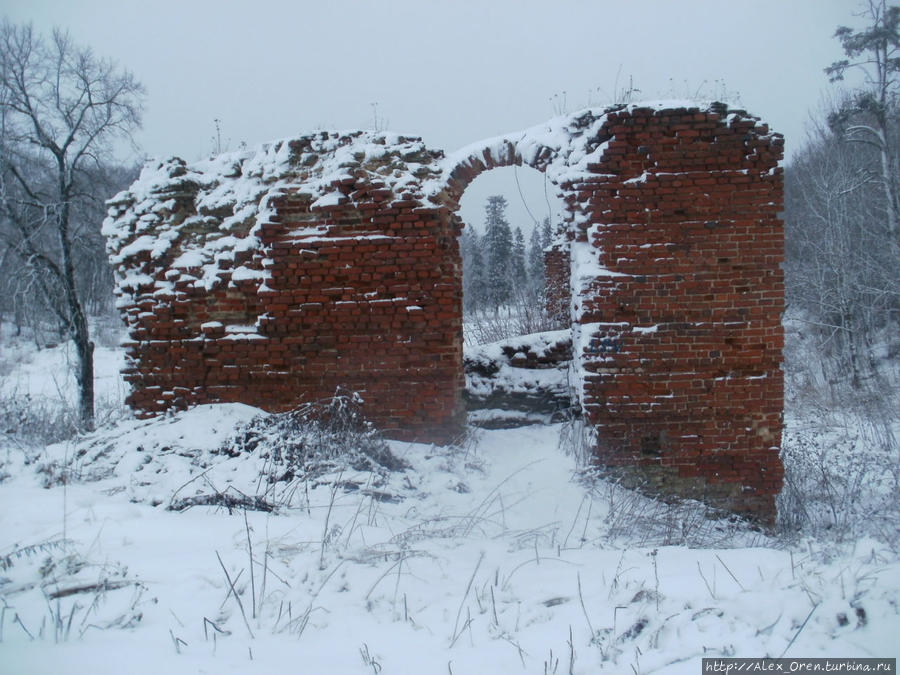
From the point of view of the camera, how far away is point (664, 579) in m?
2.63

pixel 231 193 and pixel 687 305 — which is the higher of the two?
pixel 231 193

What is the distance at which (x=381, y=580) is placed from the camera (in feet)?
9.12

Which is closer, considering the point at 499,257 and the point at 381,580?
the point at 381,580

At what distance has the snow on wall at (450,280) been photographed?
15.0 feet

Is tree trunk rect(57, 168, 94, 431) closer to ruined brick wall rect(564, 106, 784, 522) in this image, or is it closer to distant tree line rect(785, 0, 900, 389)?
ruined brick wall rect(564, 106, 784, 522)

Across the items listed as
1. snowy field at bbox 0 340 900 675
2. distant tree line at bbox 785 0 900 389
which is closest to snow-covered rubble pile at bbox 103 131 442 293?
snowy field at bbox 0 340 900 675

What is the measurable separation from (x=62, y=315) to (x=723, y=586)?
14.9 m

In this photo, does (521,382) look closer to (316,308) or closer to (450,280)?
(450,280)

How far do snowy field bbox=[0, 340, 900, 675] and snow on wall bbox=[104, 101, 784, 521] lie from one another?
777mm

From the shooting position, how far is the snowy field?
2129mm

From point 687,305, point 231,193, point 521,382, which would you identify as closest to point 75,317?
point 231,193

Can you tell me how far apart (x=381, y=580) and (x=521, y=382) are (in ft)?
10.4

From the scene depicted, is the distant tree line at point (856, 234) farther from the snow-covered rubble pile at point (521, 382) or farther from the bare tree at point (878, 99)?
the snow-covered rubble pile at point (521, 382)

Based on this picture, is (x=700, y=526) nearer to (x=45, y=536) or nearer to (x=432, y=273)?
(x=432, y=273)
